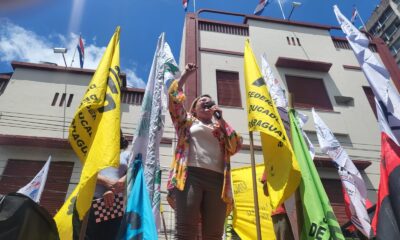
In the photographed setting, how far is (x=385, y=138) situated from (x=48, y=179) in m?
7.54

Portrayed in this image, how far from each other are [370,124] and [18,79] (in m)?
11.0

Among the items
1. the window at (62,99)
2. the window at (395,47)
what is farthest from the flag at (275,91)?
the window at (395,47)

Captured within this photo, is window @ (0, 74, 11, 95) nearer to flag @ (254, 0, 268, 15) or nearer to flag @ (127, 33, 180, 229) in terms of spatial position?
flag @ (127, 33, 180, 229)

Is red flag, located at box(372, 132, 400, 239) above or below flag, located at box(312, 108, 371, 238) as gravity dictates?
below

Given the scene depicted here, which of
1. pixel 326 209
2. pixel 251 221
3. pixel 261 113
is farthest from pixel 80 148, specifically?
pixel 251 221

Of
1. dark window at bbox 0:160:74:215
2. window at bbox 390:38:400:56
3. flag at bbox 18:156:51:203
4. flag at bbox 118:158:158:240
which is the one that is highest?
window at bbox 390:38:400:56

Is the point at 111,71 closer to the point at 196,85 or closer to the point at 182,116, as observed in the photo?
the point at 182,116

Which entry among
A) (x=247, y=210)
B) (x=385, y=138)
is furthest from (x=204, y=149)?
(x=247, y=210)

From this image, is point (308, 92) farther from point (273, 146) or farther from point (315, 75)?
point (273, 146)

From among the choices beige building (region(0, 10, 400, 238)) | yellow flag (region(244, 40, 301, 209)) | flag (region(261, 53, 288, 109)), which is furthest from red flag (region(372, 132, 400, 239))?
beige building (region(0, 10, 400, 238))

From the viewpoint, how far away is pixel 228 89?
32.1 feet

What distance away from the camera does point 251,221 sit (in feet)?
19.8

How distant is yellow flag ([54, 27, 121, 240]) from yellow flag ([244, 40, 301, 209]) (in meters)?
1.42

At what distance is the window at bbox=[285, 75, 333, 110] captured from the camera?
10188 millimetres
